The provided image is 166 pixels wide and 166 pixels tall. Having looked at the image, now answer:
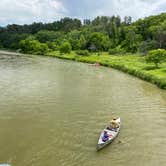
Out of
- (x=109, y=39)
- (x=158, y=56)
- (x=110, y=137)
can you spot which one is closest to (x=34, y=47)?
(x=109, y=39)

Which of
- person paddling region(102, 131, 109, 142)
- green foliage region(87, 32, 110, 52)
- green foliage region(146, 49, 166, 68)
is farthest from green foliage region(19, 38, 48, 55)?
person paddling region(102, 131, 109, 142)

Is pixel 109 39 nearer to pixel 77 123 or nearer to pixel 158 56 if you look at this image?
pixel 158 56

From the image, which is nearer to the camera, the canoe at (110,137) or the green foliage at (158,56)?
the canoe at (110,137)

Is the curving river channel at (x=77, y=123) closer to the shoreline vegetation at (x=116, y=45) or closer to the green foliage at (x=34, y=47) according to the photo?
the shoreline vegetation at (x=116, y=45)

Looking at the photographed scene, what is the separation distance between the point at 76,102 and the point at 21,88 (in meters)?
11.3

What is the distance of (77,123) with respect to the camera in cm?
2834

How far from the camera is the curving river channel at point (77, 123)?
21.3 meters

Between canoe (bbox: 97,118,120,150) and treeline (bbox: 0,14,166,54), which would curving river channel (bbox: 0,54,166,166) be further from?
treeline (bbox: 0,14,166,54)

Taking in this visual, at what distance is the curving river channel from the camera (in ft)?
69.9

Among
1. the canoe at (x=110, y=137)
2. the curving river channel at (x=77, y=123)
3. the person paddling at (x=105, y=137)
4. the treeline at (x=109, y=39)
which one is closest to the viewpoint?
the curving river channel at (x=77, y=123)

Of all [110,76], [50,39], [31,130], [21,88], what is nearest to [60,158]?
[31,130]

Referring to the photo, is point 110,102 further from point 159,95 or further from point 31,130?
point 31,130

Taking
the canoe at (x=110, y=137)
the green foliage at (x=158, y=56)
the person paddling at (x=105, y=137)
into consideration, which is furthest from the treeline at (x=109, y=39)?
the person paddling at (x=105, y=137)

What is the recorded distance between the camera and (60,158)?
20.8 metres
